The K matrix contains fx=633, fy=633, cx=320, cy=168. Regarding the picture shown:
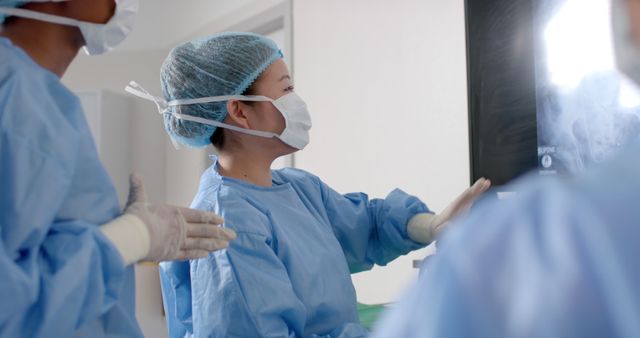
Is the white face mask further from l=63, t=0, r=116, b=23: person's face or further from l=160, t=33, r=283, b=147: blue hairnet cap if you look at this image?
l=63, t=0, r=116, b=23: person's face

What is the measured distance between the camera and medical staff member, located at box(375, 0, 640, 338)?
308 mm

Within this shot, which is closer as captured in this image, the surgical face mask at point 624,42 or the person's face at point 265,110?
the surgical face mask at point 624,42

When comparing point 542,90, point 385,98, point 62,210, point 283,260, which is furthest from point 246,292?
point 385,98

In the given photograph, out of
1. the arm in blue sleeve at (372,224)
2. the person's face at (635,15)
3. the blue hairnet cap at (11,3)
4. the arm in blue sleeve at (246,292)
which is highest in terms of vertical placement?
the blue hairnet cap at (11,3)

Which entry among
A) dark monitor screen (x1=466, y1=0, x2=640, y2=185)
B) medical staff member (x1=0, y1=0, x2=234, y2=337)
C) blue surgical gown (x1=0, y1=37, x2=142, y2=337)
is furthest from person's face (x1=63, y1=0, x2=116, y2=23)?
dark monitor screen (x1=466, y1=0, x2=640, y2=185)

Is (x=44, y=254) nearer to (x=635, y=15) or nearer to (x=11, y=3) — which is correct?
(x=11, y=3)

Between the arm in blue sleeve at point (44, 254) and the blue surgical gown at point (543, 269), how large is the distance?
612mm

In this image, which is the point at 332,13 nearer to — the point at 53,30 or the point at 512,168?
the point at 512,168

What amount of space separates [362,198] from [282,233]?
402 mm

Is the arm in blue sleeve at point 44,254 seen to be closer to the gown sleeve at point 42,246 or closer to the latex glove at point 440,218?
the gown sleeve at point 42,246

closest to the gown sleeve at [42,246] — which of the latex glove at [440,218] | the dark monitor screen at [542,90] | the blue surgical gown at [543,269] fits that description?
the blue surgical gown at [543,269]

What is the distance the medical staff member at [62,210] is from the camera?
847mm

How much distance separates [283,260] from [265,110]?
429mm

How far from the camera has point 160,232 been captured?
1.02 m
